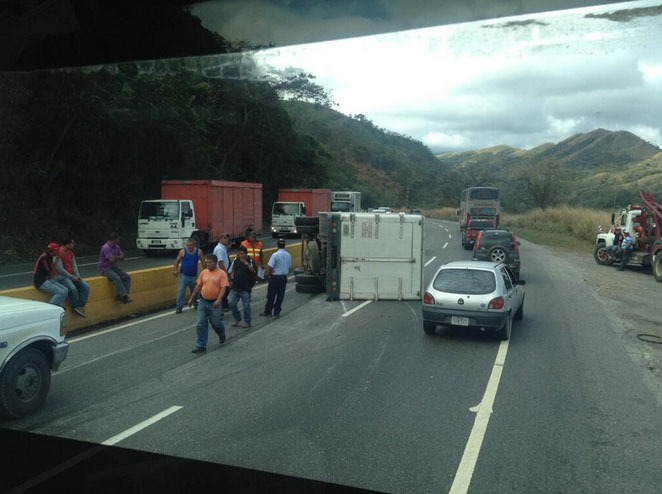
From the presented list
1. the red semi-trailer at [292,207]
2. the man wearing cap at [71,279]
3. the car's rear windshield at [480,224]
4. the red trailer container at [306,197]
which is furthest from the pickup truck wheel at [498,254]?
the red trailer container at [306,197]

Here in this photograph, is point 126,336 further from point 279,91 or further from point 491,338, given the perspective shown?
point 279,91

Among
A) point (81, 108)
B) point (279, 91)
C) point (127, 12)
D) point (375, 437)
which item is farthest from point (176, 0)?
point (279, 91)

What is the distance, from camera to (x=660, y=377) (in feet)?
27.8

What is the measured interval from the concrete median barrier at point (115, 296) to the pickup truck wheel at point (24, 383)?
3.54 meters

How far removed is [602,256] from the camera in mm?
25188

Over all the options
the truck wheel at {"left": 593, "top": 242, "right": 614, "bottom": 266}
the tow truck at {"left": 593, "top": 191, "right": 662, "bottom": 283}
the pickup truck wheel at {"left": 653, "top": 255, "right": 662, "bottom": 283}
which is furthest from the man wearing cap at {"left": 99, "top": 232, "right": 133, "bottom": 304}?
the truck wheel at {"left": 593, "top": 242, "right": 614, "bottom": 266}

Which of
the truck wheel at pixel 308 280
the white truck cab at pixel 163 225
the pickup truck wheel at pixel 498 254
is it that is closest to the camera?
the truck wheel at pixel 308 280

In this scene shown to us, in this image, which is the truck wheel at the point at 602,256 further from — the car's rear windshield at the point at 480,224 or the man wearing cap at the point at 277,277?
the man wearing cap at the point at 277,277

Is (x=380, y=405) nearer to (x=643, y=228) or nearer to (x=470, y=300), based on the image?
(x=470, y=300)

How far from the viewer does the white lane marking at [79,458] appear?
193 inches

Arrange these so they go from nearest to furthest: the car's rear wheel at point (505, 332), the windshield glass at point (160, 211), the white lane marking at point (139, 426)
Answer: the white lane marking at point (139, 426)
the car's rear wheel at point (505, 332)
the windshield glass at point (160, 211)

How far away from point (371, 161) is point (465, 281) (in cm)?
6922

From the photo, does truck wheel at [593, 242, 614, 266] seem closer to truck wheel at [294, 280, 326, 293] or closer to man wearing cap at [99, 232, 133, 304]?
truck wheel at [294, 280, 326, 293]

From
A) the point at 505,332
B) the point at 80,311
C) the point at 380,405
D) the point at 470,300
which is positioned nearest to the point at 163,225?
the point at 80,311
